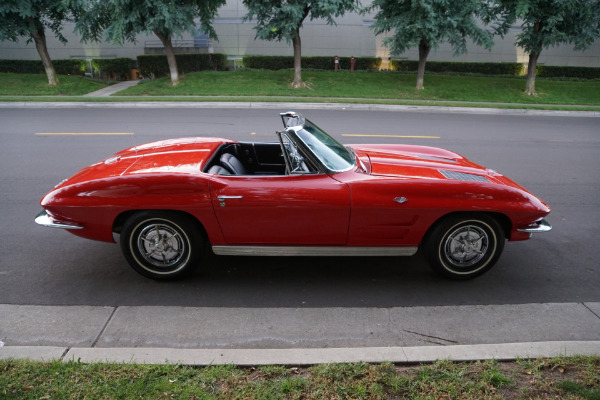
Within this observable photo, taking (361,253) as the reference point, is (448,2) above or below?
above

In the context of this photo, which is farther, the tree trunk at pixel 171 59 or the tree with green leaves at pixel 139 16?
the tree trunk at pixel 171 59

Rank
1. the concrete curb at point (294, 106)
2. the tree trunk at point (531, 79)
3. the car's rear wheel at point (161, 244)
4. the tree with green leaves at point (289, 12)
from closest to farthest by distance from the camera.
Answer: the car's rear wheel at point (161, 244), the concrete curb at point (294, 106), the tree with green leaves at point (289, 12), the tree trunk at point (531, 79)

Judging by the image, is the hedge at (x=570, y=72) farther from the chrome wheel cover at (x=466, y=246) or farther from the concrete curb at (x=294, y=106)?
the chrome wheel cover at (x=466, y=246)

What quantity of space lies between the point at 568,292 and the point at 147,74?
24.6 meters

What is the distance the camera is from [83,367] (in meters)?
2.75

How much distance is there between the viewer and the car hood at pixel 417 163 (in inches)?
157

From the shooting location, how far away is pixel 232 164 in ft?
14.6

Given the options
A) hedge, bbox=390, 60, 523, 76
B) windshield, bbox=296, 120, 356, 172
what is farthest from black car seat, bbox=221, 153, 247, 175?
hedge, bbox=390, 60, 523, 76

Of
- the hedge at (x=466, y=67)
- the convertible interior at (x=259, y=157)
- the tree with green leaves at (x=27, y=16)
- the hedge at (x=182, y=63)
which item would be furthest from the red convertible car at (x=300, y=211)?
the hedge at (x=466, y=67)

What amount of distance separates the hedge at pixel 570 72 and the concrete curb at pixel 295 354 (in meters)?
27.5

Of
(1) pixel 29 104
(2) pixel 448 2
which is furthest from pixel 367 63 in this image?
(1) pixel 29 104

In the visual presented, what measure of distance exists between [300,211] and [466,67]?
2590 cm

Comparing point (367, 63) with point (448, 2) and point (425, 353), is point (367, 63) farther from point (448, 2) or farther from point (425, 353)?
point (425, 353)

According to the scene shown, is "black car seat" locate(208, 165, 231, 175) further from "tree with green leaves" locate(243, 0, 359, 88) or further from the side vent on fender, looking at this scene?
"tree with green leaves" locate(243, 0, 359, 88)
